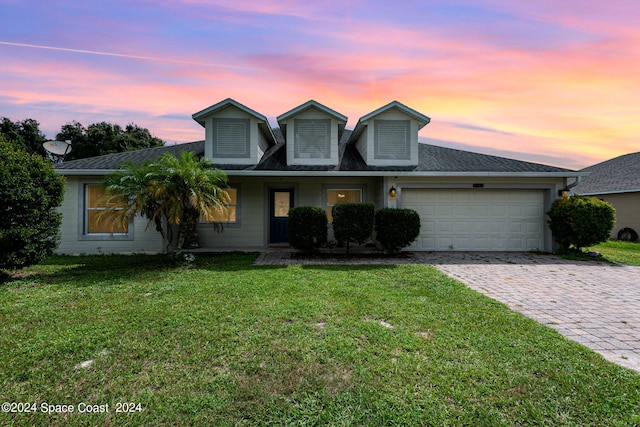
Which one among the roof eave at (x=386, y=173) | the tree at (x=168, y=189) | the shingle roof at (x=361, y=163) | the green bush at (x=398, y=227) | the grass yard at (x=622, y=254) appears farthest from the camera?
the shingle roof at (x=361, y=163)

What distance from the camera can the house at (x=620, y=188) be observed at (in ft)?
44.1

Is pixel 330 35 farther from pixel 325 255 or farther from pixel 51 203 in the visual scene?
pixel 51 203

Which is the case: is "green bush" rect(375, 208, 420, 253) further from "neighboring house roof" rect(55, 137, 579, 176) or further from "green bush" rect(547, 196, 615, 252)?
"green bush" rect(547, 196, 615, 252)

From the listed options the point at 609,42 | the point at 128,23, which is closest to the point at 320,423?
the point at 128,23

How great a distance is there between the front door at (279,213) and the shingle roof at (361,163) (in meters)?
1.22

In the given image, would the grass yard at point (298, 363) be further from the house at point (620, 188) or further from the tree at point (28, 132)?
the tree at point (28, 132)

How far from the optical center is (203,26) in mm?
6723

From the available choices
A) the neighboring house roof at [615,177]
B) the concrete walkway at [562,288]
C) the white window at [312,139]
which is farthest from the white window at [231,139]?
the neighboring house roof at [615,177]

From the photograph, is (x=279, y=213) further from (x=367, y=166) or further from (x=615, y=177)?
(x=615, y=177)

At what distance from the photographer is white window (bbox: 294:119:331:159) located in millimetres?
10234

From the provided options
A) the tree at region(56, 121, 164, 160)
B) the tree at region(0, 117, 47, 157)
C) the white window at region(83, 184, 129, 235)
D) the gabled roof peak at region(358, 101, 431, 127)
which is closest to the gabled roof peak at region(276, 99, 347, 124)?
the gabled roof peak at region(358, 101, 431, 127)

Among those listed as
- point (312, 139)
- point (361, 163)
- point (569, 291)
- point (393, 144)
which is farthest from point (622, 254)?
point (312, 139)

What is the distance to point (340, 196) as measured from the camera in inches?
434

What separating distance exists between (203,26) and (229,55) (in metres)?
1.02
